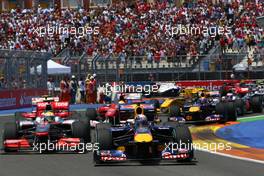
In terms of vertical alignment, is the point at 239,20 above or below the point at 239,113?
above

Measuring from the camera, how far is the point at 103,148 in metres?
12.3

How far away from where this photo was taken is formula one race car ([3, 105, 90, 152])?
1406 centimetres

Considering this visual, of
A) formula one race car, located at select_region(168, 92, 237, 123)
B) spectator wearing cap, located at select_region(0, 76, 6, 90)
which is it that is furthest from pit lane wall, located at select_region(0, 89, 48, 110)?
formula one race car, located at select_region(168, 92, 237, 123)

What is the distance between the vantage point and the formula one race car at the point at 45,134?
1406 cm

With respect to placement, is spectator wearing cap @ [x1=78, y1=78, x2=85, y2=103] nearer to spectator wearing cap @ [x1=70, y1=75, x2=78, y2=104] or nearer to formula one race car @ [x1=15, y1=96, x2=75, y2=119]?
spectator wearing cap @ [x1=70, y1=75, x2=78, y2=104]

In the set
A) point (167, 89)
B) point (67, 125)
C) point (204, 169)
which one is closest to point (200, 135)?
point (67, 125)

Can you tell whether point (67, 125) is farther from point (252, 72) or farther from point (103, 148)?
point (252, 72)

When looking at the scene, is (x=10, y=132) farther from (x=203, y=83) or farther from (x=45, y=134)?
(x=203, y=83)

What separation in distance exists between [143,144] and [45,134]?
8.18ft

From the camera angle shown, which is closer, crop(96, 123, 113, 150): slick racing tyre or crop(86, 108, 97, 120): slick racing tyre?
crop(96, 123, 113, 150): slick racing tyre

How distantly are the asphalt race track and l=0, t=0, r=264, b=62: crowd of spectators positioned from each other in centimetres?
2393

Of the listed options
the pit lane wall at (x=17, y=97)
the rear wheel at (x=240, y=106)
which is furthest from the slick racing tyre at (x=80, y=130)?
the pit lane wall at (x=17, y=97)

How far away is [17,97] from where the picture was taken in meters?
33.3

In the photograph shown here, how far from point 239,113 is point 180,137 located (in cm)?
1268
